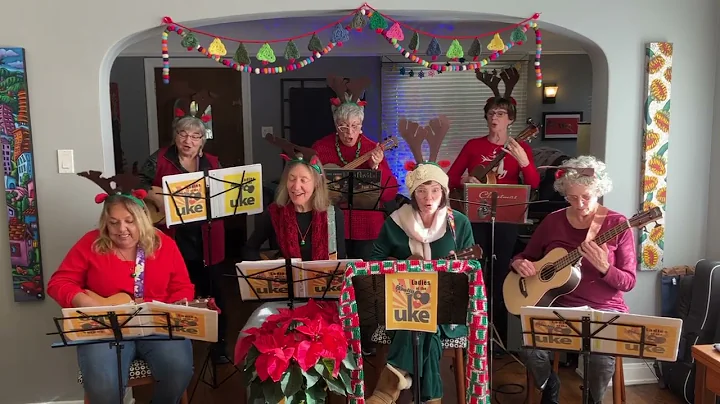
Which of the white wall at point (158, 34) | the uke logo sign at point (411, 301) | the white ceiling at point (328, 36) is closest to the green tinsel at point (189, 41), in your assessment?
the white wall at point (158, 34)

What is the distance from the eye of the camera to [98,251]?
239 cm

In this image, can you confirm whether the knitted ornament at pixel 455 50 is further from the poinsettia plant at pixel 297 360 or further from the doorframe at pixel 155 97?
the doorframe at pixel 155 97

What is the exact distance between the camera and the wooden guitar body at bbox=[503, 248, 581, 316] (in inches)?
97.5

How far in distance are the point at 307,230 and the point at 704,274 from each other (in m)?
1.81

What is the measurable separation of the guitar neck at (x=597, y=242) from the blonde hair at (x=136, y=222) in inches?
65.2

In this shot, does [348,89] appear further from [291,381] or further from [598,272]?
[291,381]

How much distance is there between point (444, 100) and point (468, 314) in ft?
12.0

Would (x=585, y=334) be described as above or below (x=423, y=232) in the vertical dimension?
below

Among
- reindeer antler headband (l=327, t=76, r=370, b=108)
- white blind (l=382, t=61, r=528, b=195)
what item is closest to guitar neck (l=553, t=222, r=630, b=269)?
reindeer antler headband (l=327, t=76, r=370, b=108)

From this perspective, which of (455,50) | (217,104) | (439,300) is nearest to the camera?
(439,300)

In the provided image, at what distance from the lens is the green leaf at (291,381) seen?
77.0 inches

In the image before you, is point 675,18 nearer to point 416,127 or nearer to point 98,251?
point 416,127

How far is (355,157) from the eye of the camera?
3.04 meters

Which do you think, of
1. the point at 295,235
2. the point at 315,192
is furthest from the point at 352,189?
the point at 295,235
